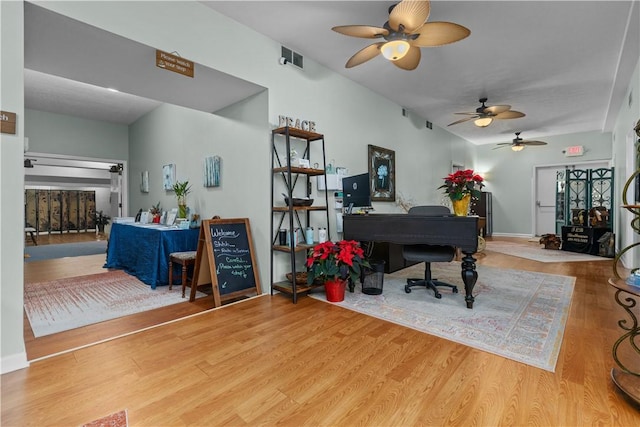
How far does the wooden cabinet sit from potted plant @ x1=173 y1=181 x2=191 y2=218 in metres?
1.78

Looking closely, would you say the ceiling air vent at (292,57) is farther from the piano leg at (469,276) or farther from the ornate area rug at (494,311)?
the piano leg at (469,276)

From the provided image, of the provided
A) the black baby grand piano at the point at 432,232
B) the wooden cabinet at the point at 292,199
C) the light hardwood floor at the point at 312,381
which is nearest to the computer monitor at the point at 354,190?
the wooden cabinet at the point at 292,199

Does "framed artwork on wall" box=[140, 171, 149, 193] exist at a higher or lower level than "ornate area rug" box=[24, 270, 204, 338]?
higher

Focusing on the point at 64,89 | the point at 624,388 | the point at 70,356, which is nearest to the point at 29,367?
the point at 70,356

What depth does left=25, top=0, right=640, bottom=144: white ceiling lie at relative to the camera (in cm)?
257

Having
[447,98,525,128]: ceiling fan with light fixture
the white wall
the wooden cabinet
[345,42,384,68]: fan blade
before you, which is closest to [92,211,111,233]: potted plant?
the wooden cabinet

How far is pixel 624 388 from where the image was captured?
1.44 meters

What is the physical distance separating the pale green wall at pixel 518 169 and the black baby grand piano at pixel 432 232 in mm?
6856

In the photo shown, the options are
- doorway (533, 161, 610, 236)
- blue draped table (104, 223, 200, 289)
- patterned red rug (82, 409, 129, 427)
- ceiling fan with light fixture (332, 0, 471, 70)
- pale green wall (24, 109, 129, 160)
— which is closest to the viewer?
patterned red rug (82, 409, 129, 427)

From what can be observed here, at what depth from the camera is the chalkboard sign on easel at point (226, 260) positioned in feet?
9.46

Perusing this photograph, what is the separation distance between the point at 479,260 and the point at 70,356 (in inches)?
205

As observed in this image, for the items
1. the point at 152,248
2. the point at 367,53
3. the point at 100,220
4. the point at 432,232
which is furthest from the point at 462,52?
the point at 100,220

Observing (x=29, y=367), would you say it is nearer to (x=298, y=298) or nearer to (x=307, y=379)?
(x=307, y=379)

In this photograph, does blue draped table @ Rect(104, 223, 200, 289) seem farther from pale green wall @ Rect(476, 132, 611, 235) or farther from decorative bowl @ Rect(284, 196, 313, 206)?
pale green wall @ Rect(476, 132, 611, 235)
